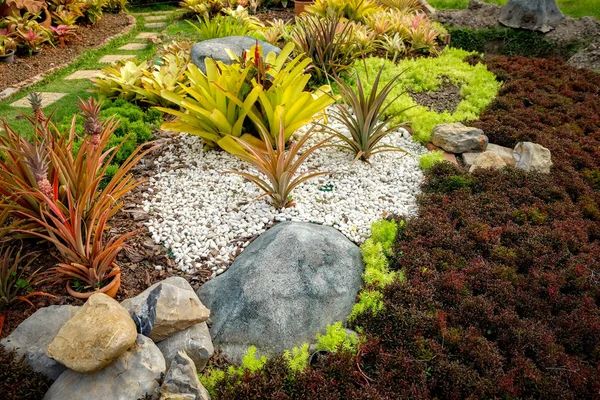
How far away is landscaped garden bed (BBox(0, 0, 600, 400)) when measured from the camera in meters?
2.36

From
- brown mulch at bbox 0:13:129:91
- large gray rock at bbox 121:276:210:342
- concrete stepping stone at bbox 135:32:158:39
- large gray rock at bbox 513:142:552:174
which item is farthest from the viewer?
concrete stepping stone at bbox 135:32:158:39

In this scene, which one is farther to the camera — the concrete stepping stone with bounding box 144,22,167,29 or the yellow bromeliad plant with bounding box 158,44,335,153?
the concrete stepping stone with bounding box 144,22,167,29

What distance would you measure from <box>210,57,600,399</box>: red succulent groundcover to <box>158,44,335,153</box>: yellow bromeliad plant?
1.33 meters

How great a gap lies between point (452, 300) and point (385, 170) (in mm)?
1547

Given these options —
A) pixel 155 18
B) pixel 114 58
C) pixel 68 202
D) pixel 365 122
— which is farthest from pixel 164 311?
pixel 155 18

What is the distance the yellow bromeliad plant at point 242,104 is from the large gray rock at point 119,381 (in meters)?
2.00

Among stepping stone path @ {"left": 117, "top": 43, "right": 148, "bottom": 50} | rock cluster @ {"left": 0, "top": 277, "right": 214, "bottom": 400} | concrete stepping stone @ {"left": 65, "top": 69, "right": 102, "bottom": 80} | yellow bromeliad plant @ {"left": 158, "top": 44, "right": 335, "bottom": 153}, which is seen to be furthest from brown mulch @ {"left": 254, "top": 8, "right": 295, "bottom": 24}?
rock cluster @ {"left": 0, "top": 277, "right": 214, "bottom": 400}

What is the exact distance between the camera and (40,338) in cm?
244

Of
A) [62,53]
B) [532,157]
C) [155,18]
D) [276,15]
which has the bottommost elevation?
[62,53]

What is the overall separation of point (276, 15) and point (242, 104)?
231 inches

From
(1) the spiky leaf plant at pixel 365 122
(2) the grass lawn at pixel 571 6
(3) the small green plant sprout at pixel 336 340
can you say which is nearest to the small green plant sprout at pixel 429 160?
(1) the spiky leaf plant at pixel 365 122

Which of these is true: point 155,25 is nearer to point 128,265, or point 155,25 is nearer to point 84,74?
point 84,74

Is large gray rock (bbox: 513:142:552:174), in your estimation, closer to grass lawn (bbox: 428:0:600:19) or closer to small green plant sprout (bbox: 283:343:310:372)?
small green plant sprout (bbox: 283:343:310:372)

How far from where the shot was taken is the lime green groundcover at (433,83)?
15.5 ft
